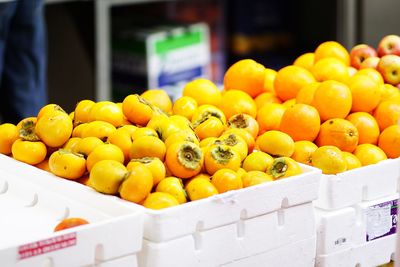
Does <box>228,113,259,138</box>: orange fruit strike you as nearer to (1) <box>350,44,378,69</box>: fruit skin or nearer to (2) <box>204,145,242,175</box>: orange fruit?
(2) <box>204,145,242,175</box>: orange fruit

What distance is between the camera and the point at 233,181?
151cm

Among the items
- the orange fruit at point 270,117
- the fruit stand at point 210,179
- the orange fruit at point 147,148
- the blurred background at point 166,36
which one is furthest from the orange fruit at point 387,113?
the blurred background at point 166,36

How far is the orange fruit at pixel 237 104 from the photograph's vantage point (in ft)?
6.25

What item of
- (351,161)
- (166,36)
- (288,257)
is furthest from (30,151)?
(166,36)

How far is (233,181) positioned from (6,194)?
0.46 m

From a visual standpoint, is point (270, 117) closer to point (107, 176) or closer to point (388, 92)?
point (388, 92)

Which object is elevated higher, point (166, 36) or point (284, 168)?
point (284, 168)

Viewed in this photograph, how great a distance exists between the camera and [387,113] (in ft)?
6.10

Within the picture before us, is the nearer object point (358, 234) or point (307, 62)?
point (358, 234)

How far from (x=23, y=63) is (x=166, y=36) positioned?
2.84 feet

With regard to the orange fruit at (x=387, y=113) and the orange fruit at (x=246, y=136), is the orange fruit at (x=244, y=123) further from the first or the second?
the orange fruit at (x=387, y=113)

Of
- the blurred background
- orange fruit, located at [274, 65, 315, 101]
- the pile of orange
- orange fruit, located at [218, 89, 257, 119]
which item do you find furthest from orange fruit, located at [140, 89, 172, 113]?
the blurred background

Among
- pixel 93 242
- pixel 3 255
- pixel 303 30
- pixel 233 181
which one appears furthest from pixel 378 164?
pixel 303 30

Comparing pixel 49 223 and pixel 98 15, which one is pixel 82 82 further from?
pixel 49 223
